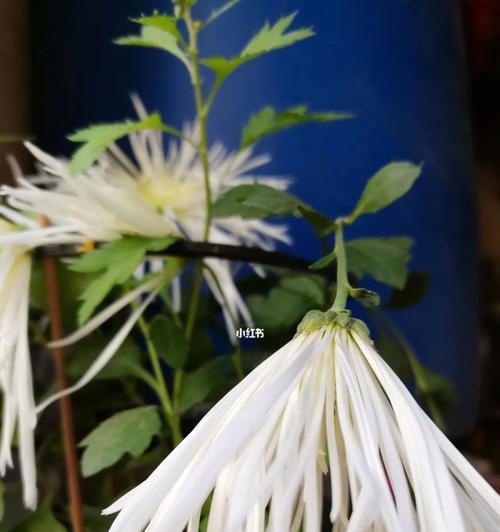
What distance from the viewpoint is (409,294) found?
0.51 m

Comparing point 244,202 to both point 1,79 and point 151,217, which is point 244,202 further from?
point 1,79

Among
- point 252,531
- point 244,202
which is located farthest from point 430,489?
point 244,202

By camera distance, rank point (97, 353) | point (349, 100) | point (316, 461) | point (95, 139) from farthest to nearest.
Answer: point (349, 100) → point (97, 353) → point (95, 139) → point (316, 461)

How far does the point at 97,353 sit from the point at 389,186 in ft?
0.72

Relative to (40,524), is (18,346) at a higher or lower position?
higher

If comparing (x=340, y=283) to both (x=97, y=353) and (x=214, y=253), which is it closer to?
(x=214, y=253)

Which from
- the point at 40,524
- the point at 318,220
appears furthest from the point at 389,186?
the point at 40,524

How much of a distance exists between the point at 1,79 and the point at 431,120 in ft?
1.25

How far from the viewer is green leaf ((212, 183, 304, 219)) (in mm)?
369

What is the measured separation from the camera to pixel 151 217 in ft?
1.28

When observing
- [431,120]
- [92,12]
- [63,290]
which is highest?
[92,12]

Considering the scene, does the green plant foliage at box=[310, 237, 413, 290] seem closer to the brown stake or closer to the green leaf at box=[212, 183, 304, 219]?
the green leaf at box=[212, 183, 304, 219]

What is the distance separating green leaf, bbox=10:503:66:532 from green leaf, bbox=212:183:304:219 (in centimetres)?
21

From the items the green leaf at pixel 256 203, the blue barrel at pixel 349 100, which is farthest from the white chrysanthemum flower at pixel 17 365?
the blue barrel at pixel 349 100
